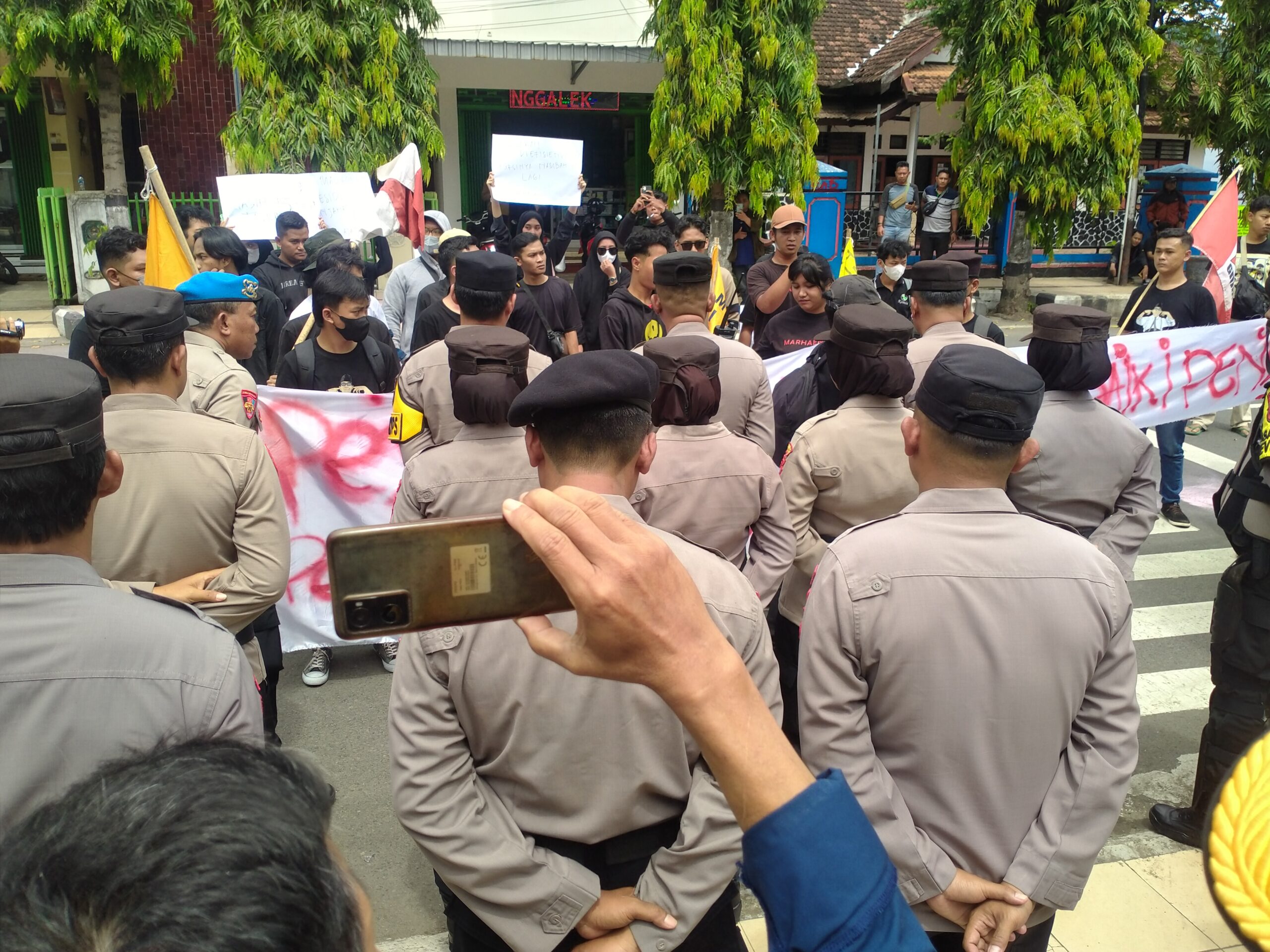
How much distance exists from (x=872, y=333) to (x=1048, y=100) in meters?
11.6

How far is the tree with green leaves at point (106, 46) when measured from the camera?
11.1m

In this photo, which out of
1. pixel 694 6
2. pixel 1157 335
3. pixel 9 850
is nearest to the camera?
pixel 9 850

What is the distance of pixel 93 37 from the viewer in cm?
1121

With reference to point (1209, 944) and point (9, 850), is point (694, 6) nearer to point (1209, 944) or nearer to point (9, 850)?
point (1209, 944)

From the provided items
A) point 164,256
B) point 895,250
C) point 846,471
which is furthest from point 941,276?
point 164,256

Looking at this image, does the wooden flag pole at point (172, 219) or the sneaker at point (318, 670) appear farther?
the wooden flag pole at point (172, 219)

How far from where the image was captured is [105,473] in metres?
1.90

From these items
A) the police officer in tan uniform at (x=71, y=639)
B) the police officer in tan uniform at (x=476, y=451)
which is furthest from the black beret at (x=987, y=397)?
the police officer in tan uniform at (x=71, y=639)

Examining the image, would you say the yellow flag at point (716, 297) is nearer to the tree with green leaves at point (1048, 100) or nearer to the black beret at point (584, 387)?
the black beret at point (584, 387)

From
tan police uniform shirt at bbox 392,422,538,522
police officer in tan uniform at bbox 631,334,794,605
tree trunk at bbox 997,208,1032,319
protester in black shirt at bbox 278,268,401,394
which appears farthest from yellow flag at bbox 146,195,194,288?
tree trunk at bbox 997,208,1032,319

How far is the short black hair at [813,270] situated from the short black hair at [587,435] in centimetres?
371

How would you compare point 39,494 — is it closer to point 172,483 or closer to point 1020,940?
point 172,483

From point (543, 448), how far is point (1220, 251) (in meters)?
6.74

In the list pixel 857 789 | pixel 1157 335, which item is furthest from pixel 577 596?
pixel 1157 335
